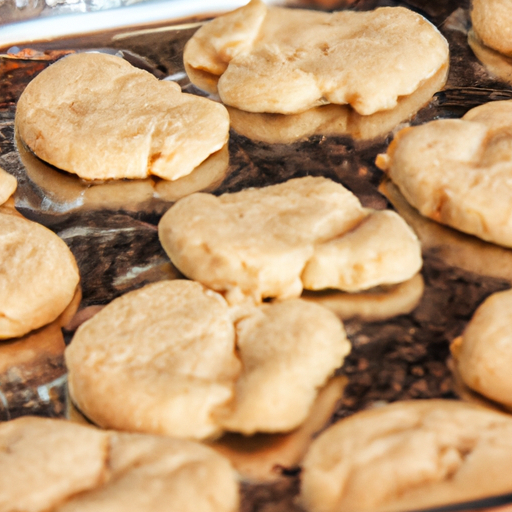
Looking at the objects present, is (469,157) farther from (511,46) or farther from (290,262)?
(511,46)

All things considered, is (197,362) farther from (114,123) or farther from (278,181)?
(114,123)

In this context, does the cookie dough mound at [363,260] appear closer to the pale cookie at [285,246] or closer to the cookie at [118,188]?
the pale cookie at [285,246]

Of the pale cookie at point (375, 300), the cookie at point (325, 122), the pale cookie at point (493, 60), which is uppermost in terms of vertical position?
the pale cookie at point (493, 60)

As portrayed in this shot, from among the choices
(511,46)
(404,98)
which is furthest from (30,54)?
(511,46)

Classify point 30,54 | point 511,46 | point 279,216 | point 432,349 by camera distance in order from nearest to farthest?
point 432,349, point 279,216, point 511,46, point 30,54

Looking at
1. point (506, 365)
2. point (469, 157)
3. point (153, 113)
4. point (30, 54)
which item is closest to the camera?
point (506, 365)

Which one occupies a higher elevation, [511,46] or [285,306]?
[511,46]

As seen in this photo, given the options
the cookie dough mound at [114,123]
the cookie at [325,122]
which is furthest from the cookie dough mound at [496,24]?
A: the cookie dough mound at [114,123]
